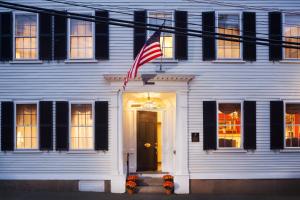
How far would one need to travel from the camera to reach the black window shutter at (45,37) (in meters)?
16.1

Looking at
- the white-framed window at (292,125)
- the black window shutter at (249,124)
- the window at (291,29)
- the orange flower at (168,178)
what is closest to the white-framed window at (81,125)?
the orange flower at (168,178)

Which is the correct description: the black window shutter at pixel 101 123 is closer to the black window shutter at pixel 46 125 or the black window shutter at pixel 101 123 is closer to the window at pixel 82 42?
the black window shutter at pixel 46 125

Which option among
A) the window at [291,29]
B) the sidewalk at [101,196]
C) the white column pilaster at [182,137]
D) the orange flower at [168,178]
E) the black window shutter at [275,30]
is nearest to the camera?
the sidewalk at [101,196]

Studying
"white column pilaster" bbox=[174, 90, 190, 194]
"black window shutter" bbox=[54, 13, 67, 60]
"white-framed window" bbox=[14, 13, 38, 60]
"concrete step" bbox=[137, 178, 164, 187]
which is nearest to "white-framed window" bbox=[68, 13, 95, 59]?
"black window shutter" bbox=[54, 13, 67, 60]

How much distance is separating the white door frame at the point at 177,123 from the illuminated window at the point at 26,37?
303cm

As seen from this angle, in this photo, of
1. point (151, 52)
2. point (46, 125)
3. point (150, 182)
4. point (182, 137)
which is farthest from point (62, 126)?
point (151, 52)

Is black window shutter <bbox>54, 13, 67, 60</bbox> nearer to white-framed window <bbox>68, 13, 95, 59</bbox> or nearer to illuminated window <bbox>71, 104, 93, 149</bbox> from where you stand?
white-framed window <bbox>68, 13, 95, 59</bbox>

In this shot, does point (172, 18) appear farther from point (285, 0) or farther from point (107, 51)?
point (285, 0)

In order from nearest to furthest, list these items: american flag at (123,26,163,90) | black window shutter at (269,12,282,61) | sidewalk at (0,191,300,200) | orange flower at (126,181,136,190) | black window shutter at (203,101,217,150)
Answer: american flag at (123,26,163,90) → sidewalk at (0,191,300,200) → orange flower at (126,181,136,190) → black window shutter at (203,101,217,150) → black window shutter at (269,12,282,61)

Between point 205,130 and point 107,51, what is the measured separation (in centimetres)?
452

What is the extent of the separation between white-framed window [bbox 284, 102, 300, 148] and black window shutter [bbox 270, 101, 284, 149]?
252 mm

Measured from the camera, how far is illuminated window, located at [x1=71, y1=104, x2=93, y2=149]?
1619 cm

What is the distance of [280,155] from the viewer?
16125mm

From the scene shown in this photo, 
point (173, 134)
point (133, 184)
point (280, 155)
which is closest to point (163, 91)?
point (173, 134)
